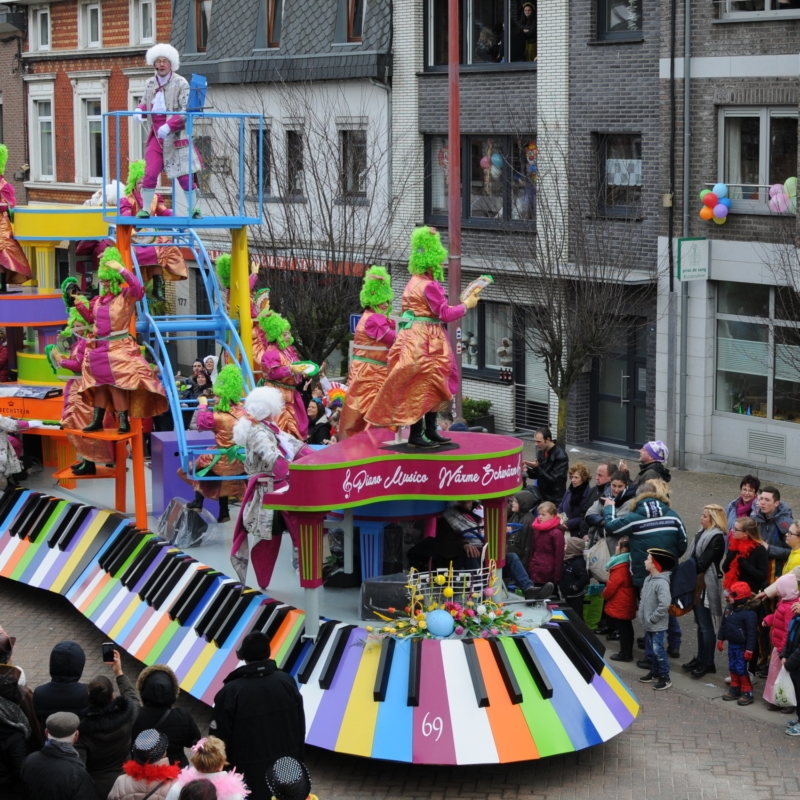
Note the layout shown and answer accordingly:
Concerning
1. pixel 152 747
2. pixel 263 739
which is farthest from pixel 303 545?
pixel 152 747

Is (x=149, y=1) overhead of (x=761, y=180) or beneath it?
overhead

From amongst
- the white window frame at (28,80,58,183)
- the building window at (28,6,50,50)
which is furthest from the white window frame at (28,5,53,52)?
the white window frame at (28,80,58,183)

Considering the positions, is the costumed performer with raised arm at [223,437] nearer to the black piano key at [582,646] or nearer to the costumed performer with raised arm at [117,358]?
the costumed performer with raised arm at [117,358]

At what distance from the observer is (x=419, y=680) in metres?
10.5

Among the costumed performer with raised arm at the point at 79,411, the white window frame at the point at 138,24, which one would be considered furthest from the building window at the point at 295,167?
the costumed performer with raised arm at the point at 79,411

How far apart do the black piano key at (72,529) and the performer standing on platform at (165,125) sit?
115 inches

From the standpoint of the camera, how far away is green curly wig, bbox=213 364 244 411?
13078mm

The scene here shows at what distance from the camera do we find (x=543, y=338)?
66.5 ft

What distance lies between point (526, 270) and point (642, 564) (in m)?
9.48

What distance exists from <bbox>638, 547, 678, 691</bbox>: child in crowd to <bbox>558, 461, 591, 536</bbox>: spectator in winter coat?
1798mm

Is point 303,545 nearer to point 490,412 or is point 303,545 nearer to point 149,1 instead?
point 490,412

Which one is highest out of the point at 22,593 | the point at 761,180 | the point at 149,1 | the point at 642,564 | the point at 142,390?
the point at 149,1

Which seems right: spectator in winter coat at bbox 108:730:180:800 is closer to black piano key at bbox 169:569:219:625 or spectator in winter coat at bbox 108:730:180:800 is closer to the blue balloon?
the blue balloon

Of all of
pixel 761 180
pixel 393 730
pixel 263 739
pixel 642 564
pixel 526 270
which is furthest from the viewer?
pixel 526 270
